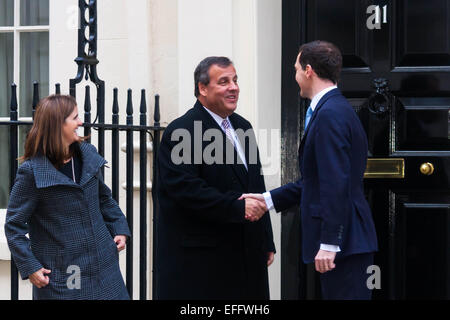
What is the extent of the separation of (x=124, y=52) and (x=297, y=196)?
1740 millimetres

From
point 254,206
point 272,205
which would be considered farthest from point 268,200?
point 254,206

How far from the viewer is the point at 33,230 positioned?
3518 millimetres

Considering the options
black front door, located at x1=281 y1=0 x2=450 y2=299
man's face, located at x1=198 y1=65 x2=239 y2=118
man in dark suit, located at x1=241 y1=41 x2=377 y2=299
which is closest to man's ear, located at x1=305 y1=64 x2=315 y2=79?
man in dark suit, located at x1=241 y1=41 x2=377 y2=299

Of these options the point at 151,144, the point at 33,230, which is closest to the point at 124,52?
the point at 151,144

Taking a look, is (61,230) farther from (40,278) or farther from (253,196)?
(253,196)

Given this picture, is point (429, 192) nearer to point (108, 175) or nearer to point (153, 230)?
point (153, 230)

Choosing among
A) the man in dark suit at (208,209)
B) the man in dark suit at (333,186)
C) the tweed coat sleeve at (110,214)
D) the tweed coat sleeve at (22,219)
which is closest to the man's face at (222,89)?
the man in dark suit at (208,209)

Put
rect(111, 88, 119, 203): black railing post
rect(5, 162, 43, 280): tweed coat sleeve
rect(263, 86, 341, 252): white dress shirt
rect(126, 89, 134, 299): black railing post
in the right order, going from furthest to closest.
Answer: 1. rect(126, 89, 134, 299): black railing post
2. rect(111, 88, 119, 203): black railing post
3. rect(263, 86, 341, 252): white dress shirt
4. rect(5, 162, 43, 280): tweed coat sleeve

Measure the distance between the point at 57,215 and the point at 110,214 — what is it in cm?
38

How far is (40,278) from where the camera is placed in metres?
3.43

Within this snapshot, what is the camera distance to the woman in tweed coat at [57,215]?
11.2 feet

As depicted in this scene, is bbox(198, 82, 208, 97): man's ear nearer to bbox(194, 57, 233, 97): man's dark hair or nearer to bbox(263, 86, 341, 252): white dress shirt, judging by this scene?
bbox(194, 57, 233, 97): man's dark hair

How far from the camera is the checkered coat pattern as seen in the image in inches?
135

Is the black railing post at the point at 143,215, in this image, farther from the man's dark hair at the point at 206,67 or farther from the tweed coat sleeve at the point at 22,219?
the tweed coat sleeve at the point at 22,219
